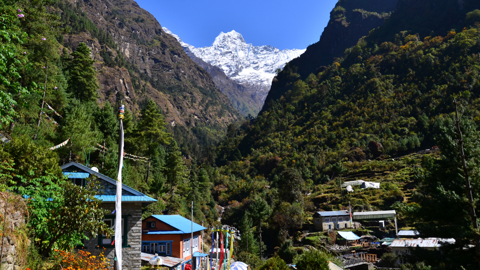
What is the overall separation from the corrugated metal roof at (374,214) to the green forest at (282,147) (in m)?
2.53

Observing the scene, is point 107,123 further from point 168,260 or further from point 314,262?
point 314,262

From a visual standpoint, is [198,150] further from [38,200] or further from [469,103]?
[38,200]

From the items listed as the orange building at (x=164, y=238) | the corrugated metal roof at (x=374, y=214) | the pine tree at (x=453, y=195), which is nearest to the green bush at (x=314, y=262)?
the pine tree at (x=453, y=195)

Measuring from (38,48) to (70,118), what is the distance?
6872 mm

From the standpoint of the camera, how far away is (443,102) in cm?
10131

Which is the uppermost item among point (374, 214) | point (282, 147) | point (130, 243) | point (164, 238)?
point (282, 147)

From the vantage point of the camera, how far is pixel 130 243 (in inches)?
725

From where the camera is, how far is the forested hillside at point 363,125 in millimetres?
Answer: 69125

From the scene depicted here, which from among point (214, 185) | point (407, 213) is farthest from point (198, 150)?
point (407, 213)

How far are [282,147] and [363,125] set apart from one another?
31806mm

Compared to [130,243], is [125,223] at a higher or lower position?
higher

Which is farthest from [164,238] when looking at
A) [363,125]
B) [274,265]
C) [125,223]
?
[363,125]

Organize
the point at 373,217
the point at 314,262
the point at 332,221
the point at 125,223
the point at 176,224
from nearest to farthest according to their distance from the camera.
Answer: the point at 314,262, the point at 125,223, the point at 176,224, the point at 332,221, the point at 373,217

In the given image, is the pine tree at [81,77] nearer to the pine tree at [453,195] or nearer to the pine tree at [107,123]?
the pine tree at [107,123]
